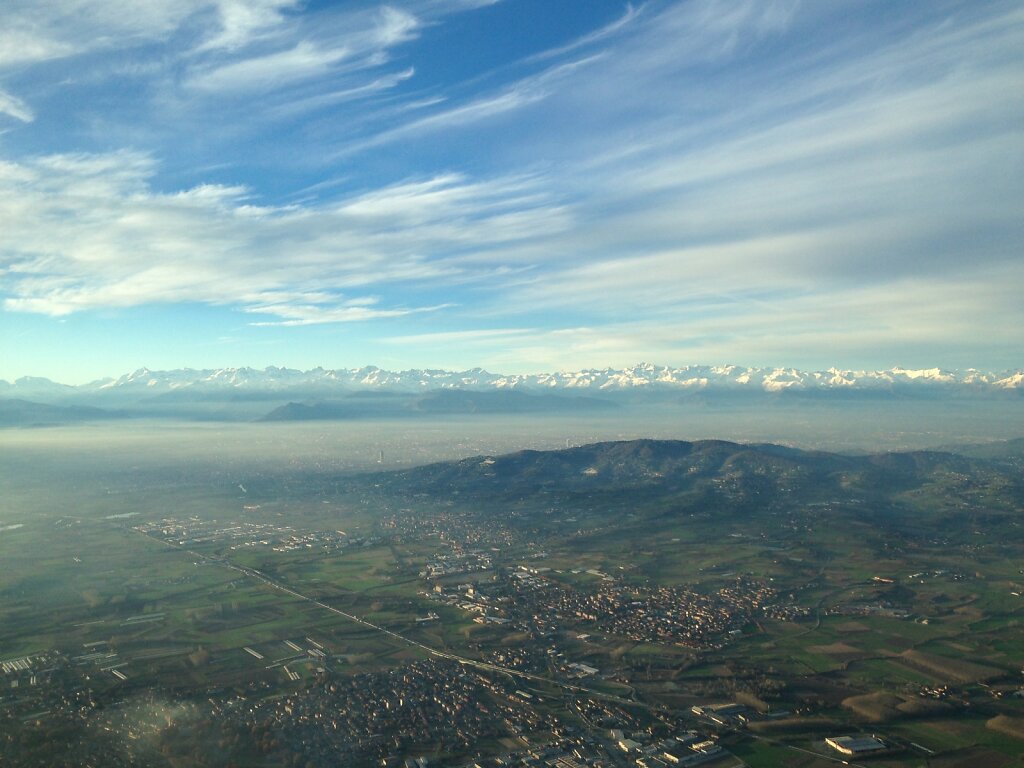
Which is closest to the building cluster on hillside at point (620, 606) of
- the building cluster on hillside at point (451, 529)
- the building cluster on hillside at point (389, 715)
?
the building cluster on hillside at point (389, 715)

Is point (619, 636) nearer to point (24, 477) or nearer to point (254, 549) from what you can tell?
point (254, 549)

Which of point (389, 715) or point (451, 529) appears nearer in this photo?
point (389, 715)

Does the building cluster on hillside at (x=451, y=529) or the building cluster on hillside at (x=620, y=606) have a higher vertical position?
the building cluster on hillside at (x=620, y=606)

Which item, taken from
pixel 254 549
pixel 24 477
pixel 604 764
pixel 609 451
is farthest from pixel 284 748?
pixel 24 477

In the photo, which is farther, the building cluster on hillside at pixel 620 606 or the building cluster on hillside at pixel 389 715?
the building cluster on hillside at pixel 620 606

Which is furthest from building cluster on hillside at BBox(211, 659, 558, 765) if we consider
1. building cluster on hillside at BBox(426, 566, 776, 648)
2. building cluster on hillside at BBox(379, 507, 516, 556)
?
building cluster on hillside at BBox(379, 507, 516, 556)

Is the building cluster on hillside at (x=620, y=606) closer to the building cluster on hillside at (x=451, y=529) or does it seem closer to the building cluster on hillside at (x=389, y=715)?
the building cluster on hillside at (x=389, y=715)

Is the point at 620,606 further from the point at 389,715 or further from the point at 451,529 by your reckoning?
the point at 451,529

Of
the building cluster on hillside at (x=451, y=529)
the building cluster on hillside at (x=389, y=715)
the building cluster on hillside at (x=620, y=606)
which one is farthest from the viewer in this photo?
the building cluster on hillside at (x=451, y=529)

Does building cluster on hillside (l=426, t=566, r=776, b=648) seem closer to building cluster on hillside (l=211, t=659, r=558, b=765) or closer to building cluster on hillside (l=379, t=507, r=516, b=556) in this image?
building cluster on hillside (l=211, t=659, r=558, b=765)

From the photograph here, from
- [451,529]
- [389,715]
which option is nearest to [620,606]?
[389,715]

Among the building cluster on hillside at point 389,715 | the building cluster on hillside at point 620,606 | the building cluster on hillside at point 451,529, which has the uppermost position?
the building cluster on hillside at point 620,606
